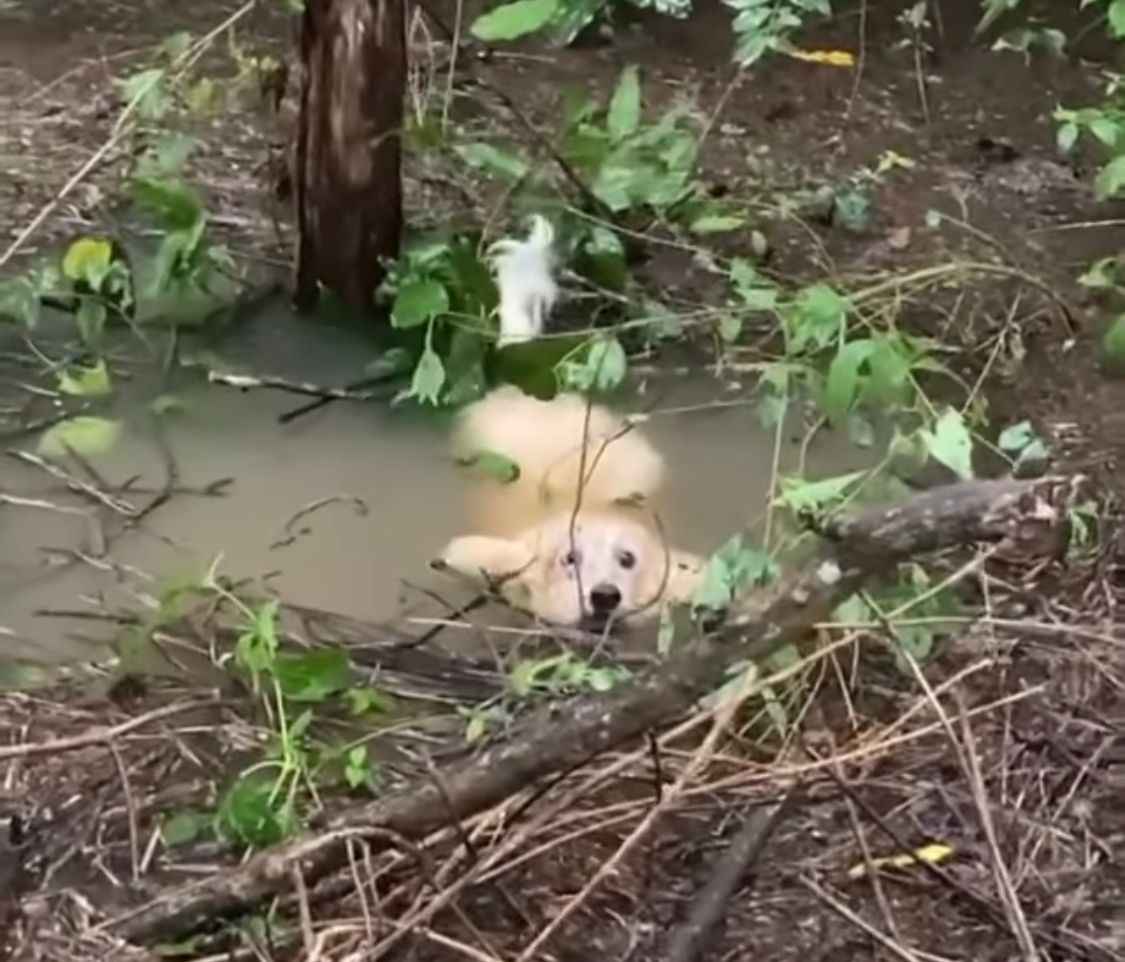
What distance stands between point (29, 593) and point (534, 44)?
6.86ft

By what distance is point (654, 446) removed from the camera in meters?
2.94

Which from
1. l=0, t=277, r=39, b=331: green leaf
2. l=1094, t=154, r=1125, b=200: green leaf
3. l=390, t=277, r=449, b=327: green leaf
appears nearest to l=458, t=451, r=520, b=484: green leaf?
l=390, t=277, r=449, b=327: green leaf

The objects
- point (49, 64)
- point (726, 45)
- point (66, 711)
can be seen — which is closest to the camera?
point (66, 711)

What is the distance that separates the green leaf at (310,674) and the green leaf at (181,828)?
190 millimetres

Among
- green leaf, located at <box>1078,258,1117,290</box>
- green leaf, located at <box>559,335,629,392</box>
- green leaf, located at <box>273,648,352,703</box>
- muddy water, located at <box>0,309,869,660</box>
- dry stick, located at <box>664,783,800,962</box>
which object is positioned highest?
green leaf, located at <box>559,335,629,392</box>

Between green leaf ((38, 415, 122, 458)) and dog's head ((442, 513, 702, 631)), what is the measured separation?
1.69 ft

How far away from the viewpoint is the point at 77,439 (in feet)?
9.25

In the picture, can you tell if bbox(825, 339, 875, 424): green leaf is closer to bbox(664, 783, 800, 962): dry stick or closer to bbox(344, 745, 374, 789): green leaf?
→ bbox(664, 783, 800, 962): dry stick

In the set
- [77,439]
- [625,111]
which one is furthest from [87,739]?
[625,111]

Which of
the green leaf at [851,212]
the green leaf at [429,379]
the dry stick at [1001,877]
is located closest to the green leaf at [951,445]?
the dry stick at [1001,877]

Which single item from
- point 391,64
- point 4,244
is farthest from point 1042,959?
point 4,244

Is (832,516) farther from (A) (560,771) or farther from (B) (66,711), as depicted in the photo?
(B) (66,711)

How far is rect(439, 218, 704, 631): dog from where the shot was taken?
101 inches

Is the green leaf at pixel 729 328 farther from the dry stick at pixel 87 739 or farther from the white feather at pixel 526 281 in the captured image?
the dry stick at pixel 87 739
